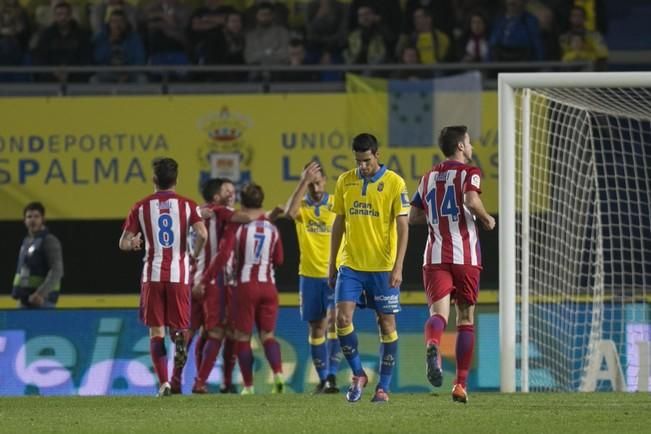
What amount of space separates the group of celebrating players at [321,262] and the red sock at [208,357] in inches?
0.4

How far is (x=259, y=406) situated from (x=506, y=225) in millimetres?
2879

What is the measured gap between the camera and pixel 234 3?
19859 mm

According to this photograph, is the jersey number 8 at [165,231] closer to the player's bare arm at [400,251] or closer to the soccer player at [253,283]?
the soccer player at [253,283]

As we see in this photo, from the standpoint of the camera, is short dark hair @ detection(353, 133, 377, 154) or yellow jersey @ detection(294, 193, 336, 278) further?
yellow jersey @ detection(294, 193, 336, 278)

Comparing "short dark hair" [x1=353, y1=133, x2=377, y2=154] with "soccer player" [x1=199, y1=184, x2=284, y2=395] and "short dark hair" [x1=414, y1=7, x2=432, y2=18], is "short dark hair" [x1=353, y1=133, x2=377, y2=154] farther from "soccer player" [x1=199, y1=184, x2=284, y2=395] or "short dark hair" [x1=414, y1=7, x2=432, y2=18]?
"short dark hair" [x1=414, y1=7, x2=432, y2=18]

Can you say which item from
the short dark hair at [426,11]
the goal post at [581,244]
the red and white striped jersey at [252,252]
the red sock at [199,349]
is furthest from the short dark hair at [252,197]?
the short dark hair at [426,11]

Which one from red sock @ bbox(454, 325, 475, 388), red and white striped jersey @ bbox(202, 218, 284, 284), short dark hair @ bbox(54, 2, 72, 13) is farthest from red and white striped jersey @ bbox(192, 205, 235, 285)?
short dark hair @ bbox(54, 2, 72, 13)

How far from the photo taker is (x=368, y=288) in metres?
10.9

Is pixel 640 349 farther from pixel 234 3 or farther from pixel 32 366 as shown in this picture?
pixel 234 3

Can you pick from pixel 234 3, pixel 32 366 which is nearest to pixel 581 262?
pixel 32 366

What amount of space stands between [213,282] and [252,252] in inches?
19.7

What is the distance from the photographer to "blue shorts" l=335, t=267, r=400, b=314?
10.8 meters

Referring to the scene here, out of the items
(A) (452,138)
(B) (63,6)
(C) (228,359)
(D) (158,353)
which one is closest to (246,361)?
(C) (228,359)

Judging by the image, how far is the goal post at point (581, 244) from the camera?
14.0m
